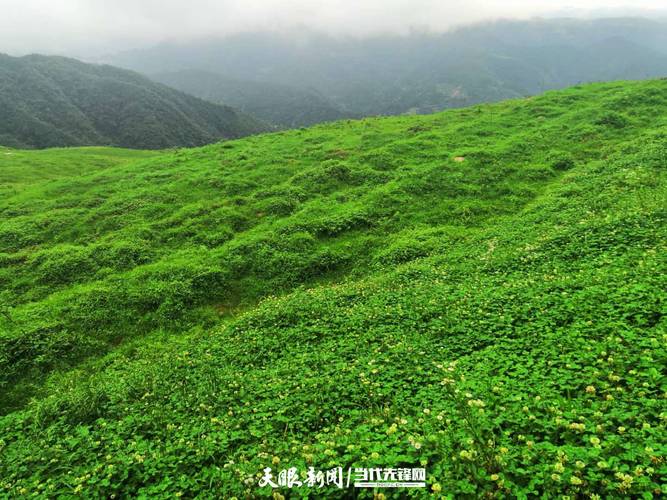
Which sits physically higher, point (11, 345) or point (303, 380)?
point (303, 380)

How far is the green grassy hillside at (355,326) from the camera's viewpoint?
618cm

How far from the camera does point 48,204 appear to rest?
29.6 meters

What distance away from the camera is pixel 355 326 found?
11.8 meters

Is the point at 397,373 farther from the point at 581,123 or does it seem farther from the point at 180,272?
the point at 581,123

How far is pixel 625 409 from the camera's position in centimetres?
595

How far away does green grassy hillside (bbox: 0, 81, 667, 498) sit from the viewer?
618 cm

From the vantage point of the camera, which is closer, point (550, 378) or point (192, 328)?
point (550, 378)

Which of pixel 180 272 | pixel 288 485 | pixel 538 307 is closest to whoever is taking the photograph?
pixel 288 485

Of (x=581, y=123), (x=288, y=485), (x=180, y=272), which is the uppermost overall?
(x=581, y=123)

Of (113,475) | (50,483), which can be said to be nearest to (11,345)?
(50,483)

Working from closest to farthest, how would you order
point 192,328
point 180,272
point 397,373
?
point 397,373 < point 192,328 < point 180,272

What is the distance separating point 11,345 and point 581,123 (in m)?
39.5

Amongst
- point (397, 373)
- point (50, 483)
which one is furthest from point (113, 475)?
point (397, 373)

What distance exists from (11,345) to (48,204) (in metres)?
19.9
